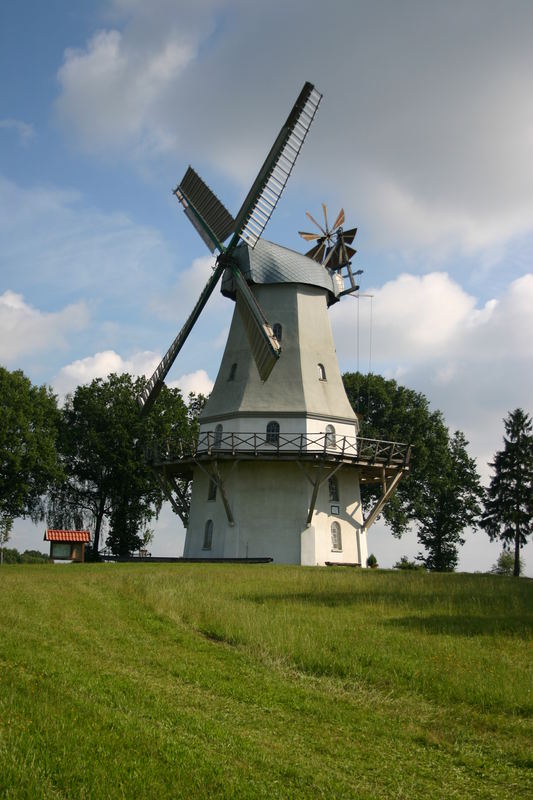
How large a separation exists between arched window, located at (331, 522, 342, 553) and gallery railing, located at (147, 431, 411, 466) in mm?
3088

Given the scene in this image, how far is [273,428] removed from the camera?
34.5 m

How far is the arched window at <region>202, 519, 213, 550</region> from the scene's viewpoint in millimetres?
34531

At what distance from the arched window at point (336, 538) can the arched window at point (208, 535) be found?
5.26 m

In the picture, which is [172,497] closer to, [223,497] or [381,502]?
[223,497]

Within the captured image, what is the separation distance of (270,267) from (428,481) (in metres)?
22.1

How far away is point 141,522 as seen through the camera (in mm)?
48906

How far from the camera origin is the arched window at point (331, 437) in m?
A: 34.4

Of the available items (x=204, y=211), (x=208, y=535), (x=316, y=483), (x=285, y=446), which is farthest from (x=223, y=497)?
(x=204, y=211)

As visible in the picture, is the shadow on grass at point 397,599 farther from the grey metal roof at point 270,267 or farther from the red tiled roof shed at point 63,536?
the grey metal roof at point 270,267

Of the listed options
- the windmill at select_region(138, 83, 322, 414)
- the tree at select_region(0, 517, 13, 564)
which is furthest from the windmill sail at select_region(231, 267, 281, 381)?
the tree at select_region(0, 517, 13, 564)

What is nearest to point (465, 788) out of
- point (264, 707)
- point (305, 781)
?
point (305, 781)

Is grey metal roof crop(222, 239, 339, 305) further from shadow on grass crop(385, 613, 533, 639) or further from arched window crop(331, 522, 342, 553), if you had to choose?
shadow on grass crop(385, 613, 533, 639)

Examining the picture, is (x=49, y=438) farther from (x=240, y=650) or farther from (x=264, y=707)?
(x=264, y=707)

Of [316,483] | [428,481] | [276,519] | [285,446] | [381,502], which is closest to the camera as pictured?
[316,483]
